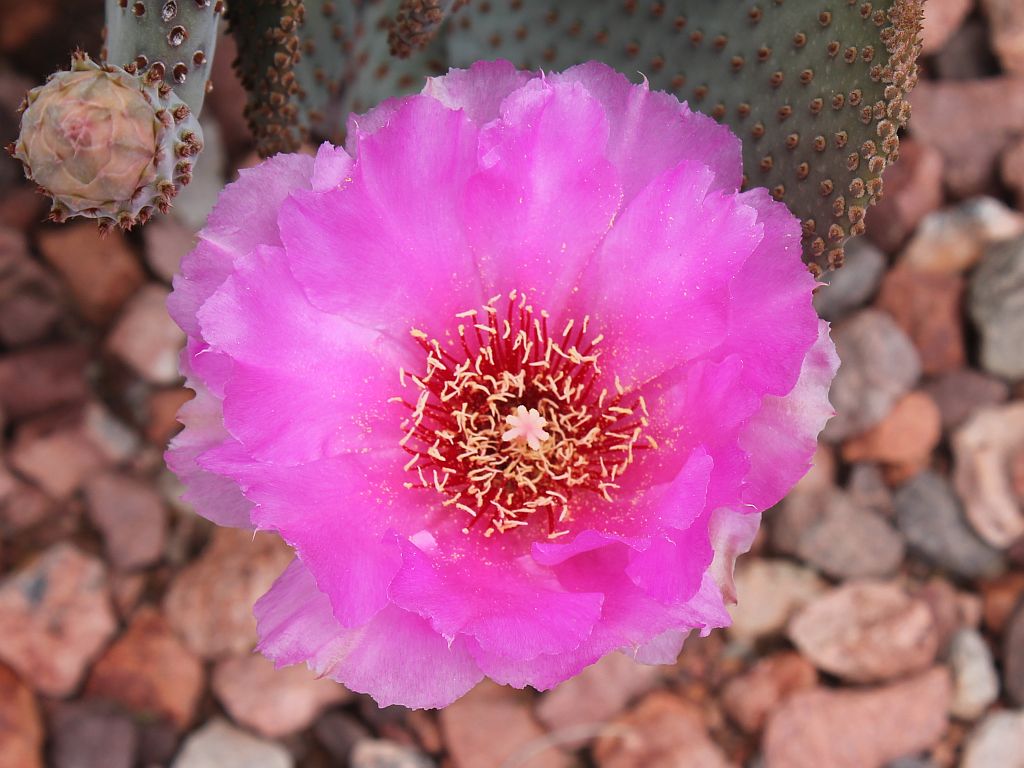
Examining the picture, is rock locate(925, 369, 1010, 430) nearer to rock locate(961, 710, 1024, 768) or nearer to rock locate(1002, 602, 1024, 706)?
rock locate(1002, 602, 1024, 706)

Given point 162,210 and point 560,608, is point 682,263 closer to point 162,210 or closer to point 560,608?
point 560,608

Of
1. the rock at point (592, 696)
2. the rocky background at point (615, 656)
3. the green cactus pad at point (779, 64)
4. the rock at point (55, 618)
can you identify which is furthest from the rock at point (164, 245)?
the rock at point (592, 696)

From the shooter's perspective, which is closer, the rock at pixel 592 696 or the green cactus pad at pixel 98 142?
the green cactus pad at pixel 98 142

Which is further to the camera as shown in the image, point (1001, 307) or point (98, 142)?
point (1001, 307)

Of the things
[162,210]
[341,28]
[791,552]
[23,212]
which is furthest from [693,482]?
[23,212]

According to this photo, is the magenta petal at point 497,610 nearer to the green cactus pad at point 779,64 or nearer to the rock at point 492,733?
the green cactus pad at point 779,64

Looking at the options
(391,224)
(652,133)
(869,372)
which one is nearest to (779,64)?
(652,133)

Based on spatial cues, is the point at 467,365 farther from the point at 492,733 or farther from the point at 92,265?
the point at 92,265
